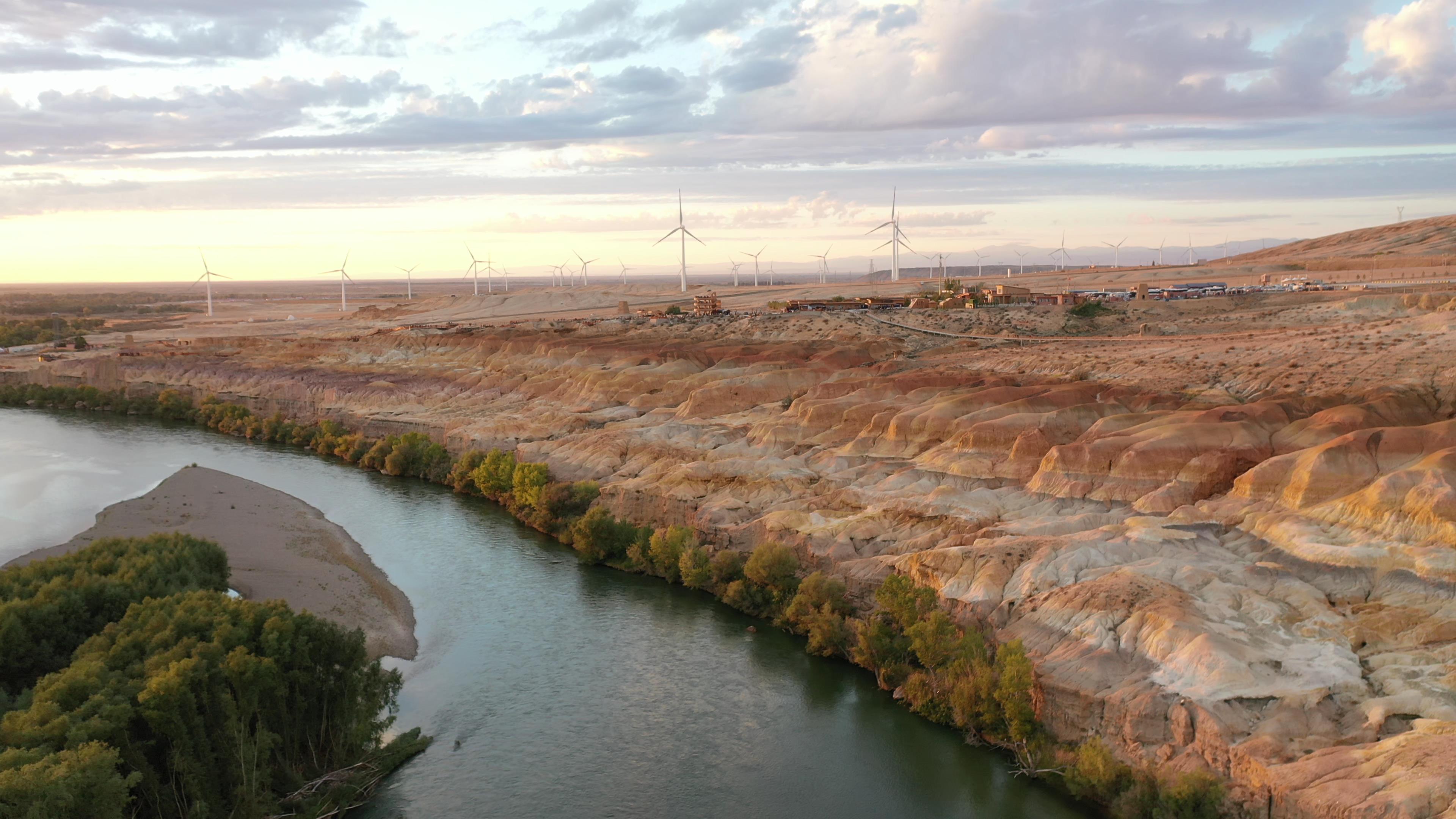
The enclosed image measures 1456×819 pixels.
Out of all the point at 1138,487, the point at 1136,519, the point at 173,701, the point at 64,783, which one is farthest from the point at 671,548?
the point at 64,783

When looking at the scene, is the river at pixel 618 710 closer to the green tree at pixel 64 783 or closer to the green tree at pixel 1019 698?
the green tree at pixel 1019 698

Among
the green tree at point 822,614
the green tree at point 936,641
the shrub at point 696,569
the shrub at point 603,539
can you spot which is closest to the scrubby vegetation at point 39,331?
the shrub at point 603,539

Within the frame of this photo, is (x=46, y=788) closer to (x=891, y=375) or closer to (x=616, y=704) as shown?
(x=616, y=704)

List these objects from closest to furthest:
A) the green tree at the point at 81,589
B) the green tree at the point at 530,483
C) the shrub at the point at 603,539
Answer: the green tree at the point at 81,589
the shrub at the point at 603,539
the green tree at the point at 530,483

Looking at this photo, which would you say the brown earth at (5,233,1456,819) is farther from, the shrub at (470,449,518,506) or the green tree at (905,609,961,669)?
the shrub at (470,449,518,506)

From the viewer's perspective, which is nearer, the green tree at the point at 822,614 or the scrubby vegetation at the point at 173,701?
the scrubby vegetation at the point at 173,701
